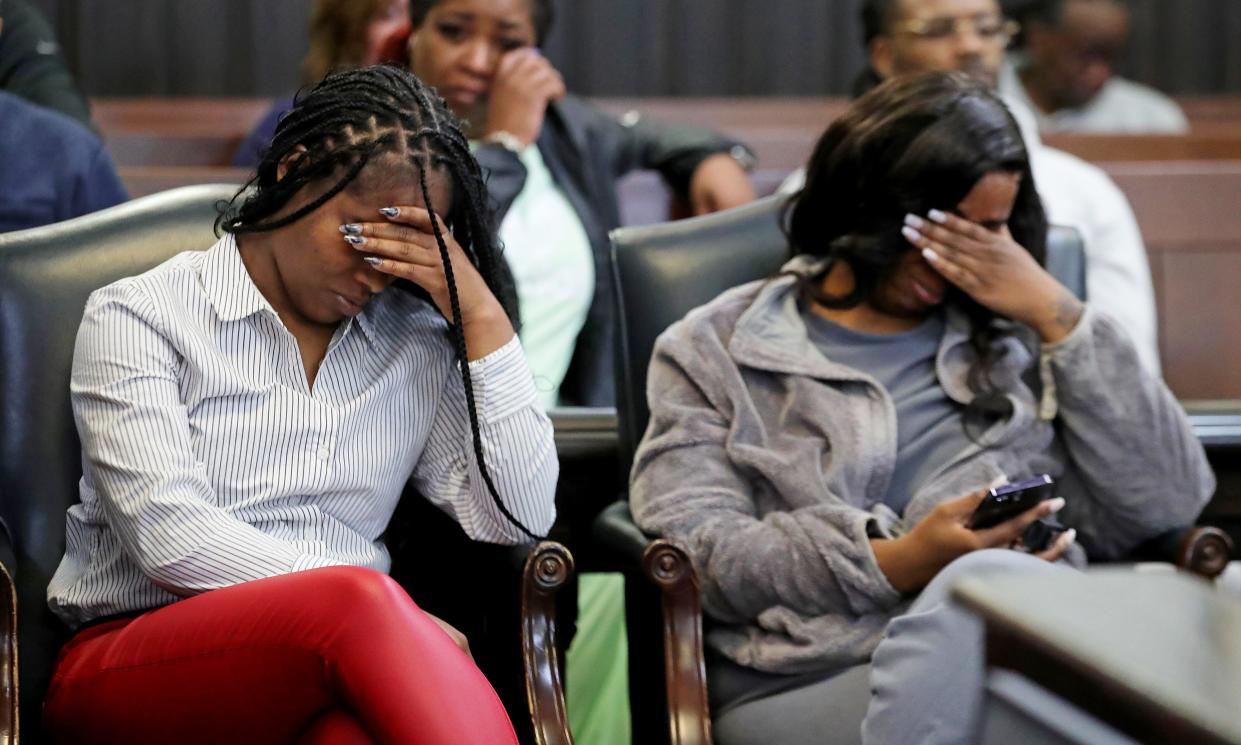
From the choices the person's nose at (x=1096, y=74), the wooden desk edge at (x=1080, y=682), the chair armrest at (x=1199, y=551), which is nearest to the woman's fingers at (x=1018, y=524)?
the chair armrest at (x=1199, y=551)

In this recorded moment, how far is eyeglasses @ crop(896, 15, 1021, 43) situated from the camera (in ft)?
10.1

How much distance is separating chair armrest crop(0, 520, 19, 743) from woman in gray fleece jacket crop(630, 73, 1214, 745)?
26.2 inches

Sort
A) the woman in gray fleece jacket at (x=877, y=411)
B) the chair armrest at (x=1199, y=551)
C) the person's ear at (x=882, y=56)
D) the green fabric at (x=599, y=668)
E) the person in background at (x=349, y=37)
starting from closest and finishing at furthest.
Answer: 1. the woman in gray fleece jacket at (x=877, y=411)
2. the chair armrest at (x=1199, y=551)
3. the green fabric at (x=599, y=668)
4. the person in background at (x=349, y=37)
5. the person's ear at (x=882, y=56)

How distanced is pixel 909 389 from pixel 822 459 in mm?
152

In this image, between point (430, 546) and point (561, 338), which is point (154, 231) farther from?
point (561, 338)

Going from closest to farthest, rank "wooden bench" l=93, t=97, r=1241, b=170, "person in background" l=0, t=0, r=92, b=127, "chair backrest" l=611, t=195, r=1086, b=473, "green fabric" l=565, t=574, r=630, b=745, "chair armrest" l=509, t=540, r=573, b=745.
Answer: "chair armrest" l=509, t=540, r=573, b=745, "chair backrest" l=611, t=195, r=1086, b=473, "green fabric" l=565, t=574, r=630, b=745, "person in background" l=0, t=0, r=92, b=127, "wooden bench" l=93, t=97, r=1241, b=170

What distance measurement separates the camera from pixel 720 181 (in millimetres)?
2896

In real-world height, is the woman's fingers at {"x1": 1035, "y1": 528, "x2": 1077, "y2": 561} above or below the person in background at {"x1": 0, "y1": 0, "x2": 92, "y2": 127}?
below

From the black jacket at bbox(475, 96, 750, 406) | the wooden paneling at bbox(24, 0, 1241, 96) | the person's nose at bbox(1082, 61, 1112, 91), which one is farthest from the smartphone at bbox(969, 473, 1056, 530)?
the person's nose at bbox(1082, 61, 1112, 91)

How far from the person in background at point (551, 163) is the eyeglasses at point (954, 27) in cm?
44

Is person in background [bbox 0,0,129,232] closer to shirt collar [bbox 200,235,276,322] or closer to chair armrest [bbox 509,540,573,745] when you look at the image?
shirt collar [bbox 200,235,276,322]

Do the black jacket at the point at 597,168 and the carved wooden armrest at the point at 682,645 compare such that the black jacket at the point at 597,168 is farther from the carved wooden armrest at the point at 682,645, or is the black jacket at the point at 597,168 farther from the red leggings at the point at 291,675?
the red leggings at the point at 291,675

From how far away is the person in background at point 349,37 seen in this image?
3.04 m

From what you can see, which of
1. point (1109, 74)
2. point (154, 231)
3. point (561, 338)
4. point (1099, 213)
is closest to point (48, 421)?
point (154, 231)
